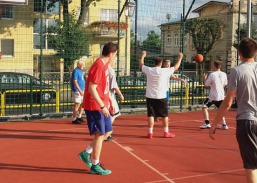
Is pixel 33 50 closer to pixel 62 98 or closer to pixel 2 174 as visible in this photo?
pixel 62 98

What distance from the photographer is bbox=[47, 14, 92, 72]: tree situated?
1333cm

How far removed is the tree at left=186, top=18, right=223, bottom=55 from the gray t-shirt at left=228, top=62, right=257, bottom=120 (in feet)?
104

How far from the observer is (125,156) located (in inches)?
274

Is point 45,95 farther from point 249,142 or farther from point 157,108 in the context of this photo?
point 249,142

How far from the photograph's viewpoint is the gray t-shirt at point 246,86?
165 inches

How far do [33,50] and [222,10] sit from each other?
2881 centimetres

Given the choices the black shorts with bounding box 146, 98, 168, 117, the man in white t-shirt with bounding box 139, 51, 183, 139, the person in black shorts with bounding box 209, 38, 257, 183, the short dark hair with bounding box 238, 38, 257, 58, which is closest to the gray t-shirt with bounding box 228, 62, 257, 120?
the person in black shorts with bounding box 209, 38, 257, 183

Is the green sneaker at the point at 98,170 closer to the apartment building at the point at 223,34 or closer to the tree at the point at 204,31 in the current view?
the apartment building at the point at 223,34

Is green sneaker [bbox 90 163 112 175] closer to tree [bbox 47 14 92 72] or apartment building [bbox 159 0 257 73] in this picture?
tree [bbox 47 14 92 72]

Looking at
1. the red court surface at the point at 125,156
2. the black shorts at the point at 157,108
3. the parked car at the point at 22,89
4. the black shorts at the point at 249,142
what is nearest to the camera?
the black shorts at the point at 249,142

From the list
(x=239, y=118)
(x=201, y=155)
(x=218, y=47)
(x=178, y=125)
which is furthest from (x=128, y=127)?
(x=218, y=47)

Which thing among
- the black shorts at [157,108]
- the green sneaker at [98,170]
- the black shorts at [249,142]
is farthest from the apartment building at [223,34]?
the black shorts at [249,142]

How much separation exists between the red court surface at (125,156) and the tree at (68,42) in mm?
3593

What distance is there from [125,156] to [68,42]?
8331 mm
